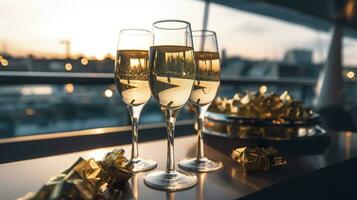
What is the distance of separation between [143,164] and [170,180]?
16cm

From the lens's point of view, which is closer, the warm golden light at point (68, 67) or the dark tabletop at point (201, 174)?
the dark tabletop at point (201, 174)

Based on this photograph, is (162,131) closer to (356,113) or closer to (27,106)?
(27,106)

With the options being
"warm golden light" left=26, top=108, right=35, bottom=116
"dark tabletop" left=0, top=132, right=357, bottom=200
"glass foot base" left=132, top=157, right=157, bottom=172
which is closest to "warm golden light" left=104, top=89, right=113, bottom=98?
"warm golden light" left=26, top=108, right=35, bottom=116

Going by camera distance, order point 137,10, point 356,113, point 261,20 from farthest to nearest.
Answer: point 261,20 < point 356,113 < point 137,10

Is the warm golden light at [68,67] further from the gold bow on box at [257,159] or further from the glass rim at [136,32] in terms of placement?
the gold bow on box at [257,159]

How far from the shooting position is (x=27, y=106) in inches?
113

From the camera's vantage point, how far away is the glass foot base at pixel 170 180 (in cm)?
65

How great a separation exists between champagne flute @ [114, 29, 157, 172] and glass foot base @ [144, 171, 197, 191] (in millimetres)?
82

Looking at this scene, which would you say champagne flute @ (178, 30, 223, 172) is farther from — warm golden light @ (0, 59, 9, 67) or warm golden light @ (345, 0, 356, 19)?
warm golden light @ (345, 0, 356, 19)

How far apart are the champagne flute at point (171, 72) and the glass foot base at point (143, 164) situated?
0.08m

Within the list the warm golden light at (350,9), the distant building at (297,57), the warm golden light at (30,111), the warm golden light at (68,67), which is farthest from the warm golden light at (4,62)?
the warm golden light at (350,9)

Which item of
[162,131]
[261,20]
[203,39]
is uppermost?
[261,20]

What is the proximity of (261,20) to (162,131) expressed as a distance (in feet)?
11.6

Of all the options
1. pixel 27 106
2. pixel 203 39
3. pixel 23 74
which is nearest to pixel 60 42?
pixel 27 106
